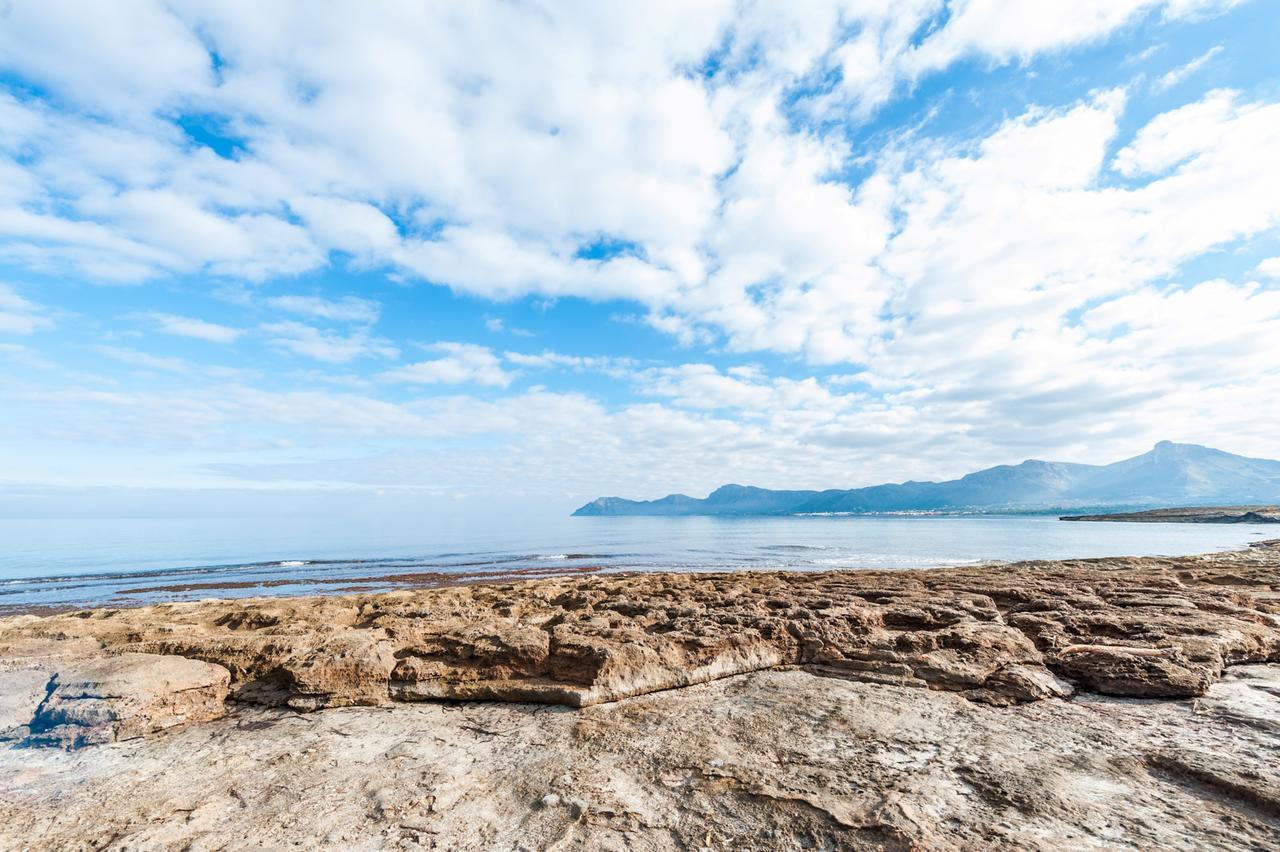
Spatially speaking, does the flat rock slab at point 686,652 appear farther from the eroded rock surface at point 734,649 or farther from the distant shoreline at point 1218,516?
the distant shoreline at point 1218,516

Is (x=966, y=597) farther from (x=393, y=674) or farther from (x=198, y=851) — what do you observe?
(x=198, y=851)

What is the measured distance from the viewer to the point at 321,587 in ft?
91.6

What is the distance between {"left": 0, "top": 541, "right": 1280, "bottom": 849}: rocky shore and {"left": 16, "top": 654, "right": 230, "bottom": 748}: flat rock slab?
0.03 meters

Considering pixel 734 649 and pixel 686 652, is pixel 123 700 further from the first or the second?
pixel 734 649

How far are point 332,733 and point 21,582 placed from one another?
40601mm

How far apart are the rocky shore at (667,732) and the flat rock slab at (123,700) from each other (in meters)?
0.03

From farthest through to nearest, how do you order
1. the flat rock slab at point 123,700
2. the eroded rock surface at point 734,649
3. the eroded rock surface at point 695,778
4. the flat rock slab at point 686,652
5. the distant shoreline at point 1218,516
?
the distant shoreline at point 1218,516 < the eroded rock surface at point 734,649 < the flat rock slab at point 686,652 < the flat rock slab at point 123,700 < the eroded rock surface at point 695,778

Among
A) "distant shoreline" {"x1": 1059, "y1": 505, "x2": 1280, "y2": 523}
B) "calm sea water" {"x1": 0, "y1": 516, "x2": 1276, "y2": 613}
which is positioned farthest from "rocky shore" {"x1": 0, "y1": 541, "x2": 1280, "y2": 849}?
"distant shoreline" {"x1": 1059, "y1": 505, "x2": 1280, "y2": 523}

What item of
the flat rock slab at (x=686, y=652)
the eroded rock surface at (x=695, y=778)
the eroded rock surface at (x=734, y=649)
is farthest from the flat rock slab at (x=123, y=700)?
the eroded rock surface at (x=734, y=649)

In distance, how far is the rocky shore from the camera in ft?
11.5

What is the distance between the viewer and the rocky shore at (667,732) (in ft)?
11.5

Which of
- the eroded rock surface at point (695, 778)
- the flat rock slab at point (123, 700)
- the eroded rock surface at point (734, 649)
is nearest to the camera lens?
the eroded rock surface at point (695, 778)

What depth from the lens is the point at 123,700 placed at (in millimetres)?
5355

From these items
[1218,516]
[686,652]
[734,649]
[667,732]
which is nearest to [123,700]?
[667,732]
